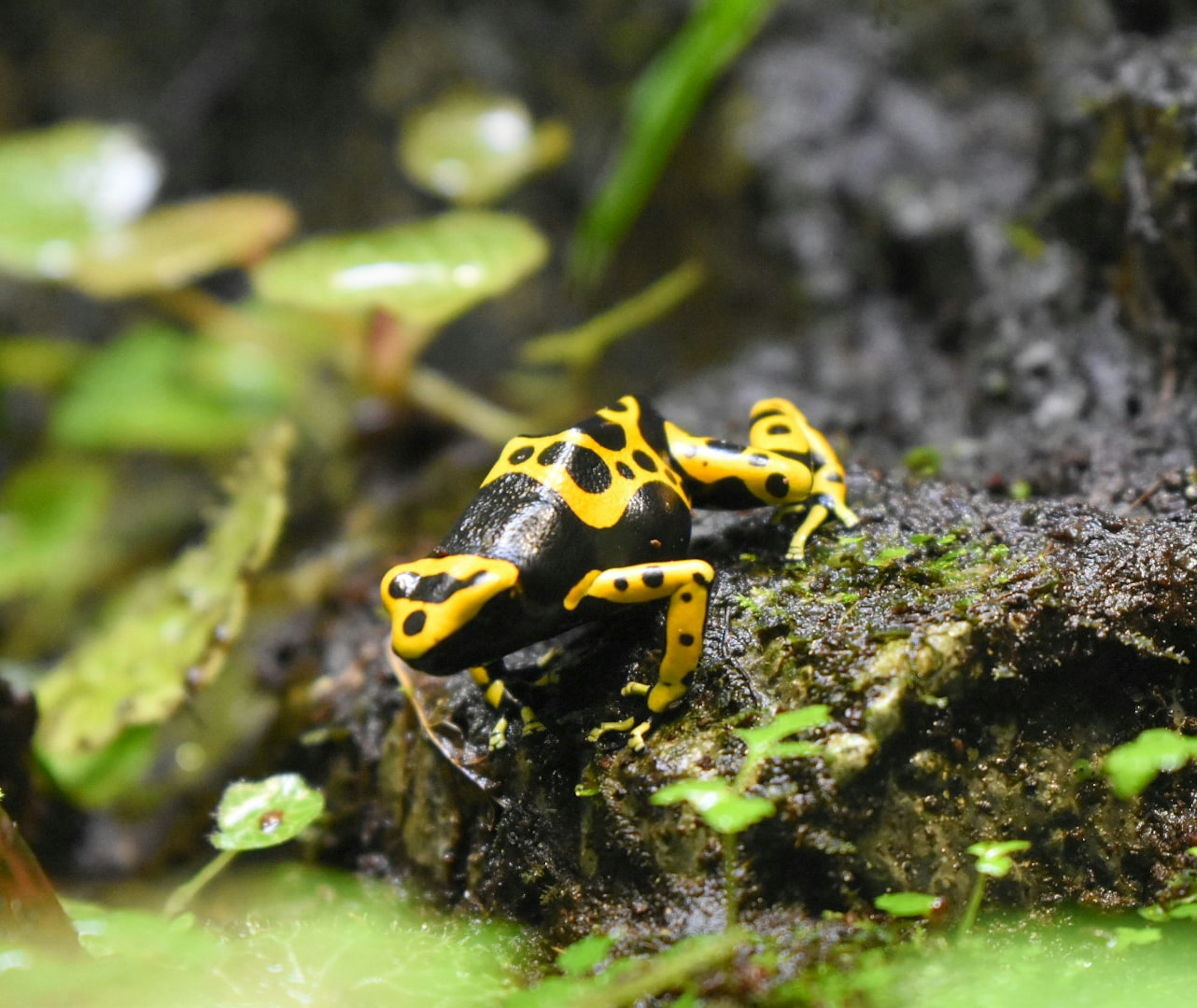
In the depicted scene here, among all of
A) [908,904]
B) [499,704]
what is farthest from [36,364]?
[908,904]

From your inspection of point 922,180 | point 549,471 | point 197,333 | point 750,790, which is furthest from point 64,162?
point 750,790

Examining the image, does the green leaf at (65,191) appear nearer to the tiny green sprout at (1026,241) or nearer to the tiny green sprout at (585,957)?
the tiny green sprout at (585,957)

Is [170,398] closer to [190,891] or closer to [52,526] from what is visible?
[52,526]

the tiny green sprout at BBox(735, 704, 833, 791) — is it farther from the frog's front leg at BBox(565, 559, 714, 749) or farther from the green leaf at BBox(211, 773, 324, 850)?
the green leaf at BBox(211, 773, 324, 850)

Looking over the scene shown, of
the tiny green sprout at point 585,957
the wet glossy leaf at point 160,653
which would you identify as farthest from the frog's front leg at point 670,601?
the wet glossy leaf at point 160,653

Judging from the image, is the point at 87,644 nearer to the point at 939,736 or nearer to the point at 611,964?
the point at 611,964

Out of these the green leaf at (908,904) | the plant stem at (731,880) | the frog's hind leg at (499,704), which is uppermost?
the frog's hind leg at (499,704)

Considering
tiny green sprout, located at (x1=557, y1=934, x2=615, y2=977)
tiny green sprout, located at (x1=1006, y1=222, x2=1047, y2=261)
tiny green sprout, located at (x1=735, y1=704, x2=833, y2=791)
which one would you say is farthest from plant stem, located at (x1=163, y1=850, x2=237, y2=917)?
tiny green sprout, located at (x1=1006, y1=222, x2=1047, y2=261)
